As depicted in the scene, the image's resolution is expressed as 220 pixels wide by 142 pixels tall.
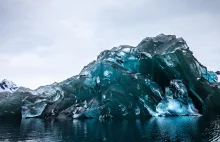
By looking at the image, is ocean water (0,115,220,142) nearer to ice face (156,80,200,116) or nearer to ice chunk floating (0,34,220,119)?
ice face (156,80,200,116)

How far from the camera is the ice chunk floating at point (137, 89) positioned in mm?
125812

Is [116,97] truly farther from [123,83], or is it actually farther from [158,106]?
[158,106]

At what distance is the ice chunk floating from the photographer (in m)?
126

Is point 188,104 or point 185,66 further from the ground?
point 185,66

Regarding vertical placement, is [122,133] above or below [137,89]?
below

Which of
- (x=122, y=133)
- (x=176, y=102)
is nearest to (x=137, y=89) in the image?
(x=176, y=102)

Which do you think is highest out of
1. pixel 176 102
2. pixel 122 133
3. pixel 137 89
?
pixel 137 89

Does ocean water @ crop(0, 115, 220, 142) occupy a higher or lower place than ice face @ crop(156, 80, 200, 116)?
lower

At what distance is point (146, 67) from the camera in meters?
138

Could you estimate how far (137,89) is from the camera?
129m

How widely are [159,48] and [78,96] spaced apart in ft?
192

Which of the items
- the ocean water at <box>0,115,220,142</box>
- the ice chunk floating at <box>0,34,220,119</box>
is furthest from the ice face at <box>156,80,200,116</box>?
the ocean water at <box>0,115,220,142</box>

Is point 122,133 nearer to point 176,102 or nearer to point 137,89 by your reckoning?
point 137,89

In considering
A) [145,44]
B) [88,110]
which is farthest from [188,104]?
[88,110]
